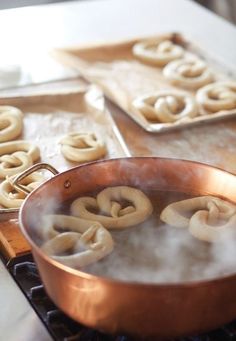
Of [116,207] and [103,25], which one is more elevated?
[116,207]

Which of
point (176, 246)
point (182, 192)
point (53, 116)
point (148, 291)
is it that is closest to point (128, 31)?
point (53, 116)

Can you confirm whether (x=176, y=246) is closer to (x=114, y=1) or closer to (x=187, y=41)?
(x=187, y=41)

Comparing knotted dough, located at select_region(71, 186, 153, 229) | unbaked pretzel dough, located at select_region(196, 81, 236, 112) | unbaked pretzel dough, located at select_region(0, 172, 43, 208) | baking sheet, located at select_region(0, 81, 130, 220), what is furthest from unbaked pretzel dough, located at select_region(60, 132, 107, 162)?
knotted dough, located at select_region(71, 186, 153, 229)

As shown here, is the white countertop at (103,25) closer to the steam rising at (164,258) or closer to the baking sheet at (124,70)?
the baking sheet at (124,70)

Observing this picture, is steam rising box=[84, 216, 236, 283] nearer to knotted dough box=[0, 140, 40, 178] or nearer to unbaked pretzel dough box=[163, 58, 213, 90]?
knotted dough box=[0, 140, 40, 178]

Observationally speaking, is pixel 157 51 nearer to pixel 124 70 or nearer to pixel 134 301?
pixel 124 70

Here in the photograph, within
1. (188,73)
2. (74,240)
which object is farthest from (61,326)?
(188,73)

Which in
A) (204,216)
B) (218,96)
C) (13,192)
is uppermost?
(204,216)
